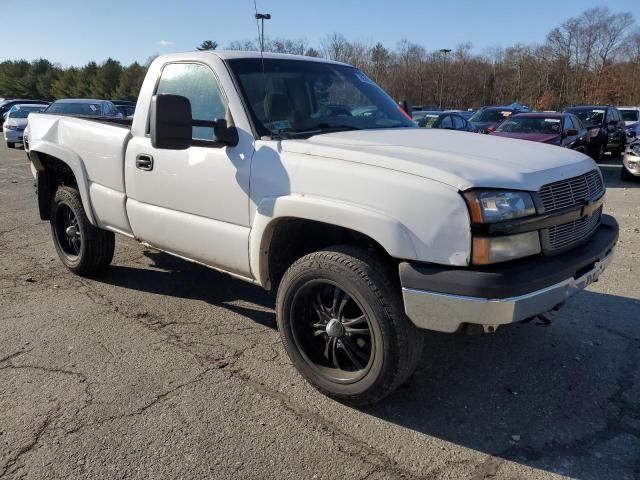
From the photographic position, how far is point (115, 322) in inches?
166

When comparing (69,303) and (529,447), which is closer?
(529,447)

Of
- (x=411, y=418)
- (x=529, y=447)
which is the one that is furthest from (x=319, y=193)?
(x=529, y=447)

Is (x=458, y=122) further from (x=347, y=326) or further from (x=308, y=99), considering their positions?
(x=347, y=326)

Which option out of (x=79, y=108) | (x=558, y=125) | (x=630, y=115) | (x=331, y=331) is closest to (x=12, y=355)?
(x=331, y=331)

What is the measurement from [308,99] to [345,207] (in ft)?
4.15

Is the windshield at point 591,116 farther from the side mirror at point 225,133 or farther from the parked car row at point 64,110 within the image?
the side mirror at point 225,133

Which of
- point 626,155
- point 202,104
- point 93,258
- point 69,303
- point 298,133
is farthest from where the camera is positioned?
point 626,155

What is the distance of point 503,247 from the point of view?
8.36 ft

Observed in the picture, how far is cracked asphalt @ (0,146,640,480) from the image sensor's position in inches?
103

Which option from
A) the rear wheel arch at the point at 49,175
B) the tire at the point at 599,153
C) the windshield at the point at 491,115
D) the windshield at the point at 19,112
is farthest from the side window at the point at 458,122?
the windshield at the point at 19,112

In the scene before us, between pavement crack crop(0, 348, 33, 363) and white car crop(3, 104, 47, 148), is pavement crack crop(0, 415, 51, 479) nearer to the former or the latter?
pavement crack crop(0, 348, 33, 363)

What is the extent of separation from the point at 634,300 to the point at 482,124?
41.0 ft

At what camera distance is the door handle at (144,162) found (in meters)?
3.97

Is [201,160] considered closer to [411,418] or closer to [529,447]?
[411,418]
